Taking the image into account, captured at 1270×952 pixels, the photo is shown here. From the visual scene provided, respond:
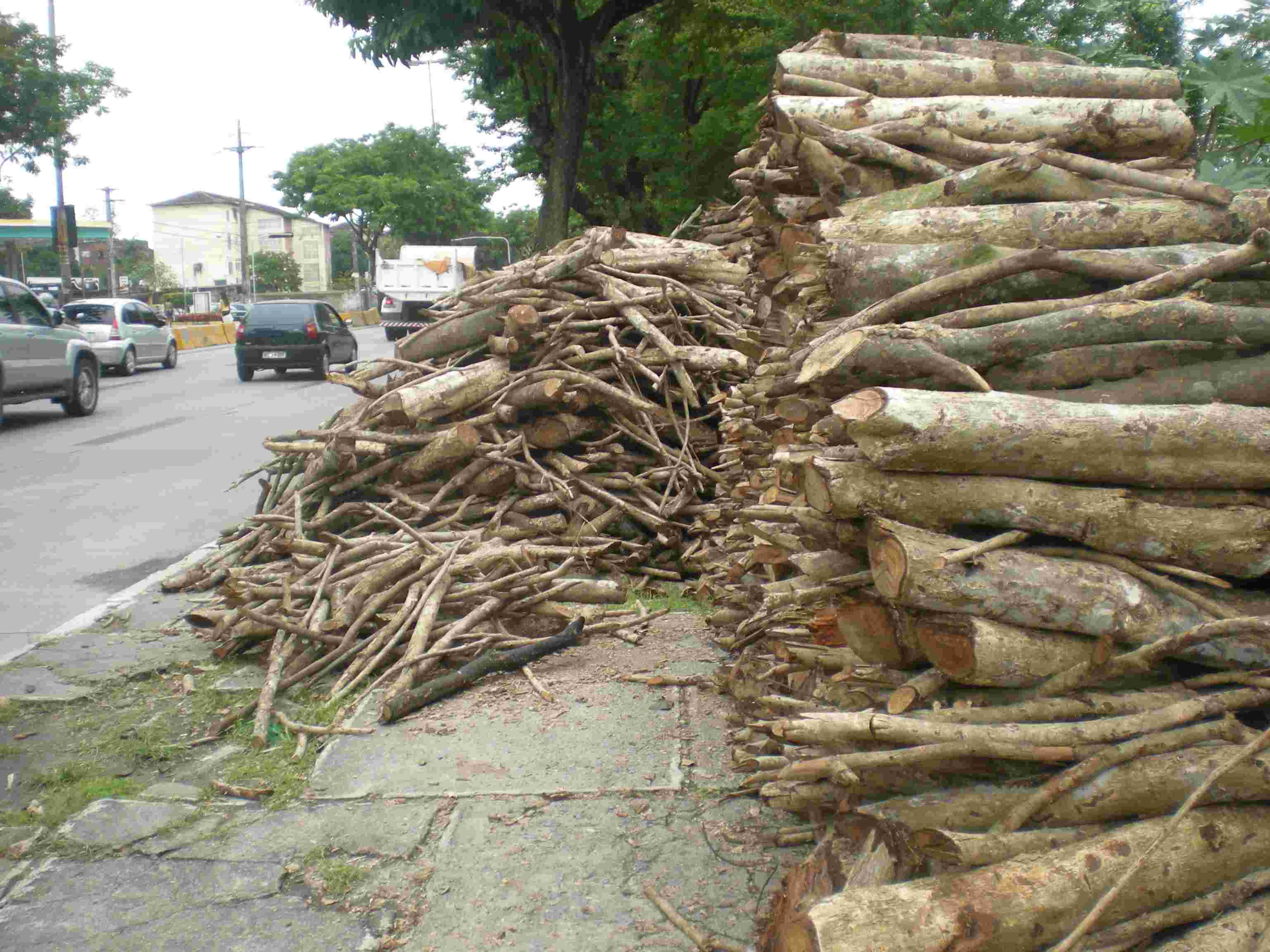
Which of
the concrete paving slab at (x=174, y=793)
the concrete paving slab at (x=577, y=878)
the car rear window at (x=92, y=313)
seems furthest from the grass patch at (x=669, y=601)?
the car rear window at (x=92, y=313)

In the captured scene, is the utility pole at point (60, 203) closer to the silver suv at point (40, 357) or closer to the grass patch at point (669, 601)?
the silver suv at point (40, 357)

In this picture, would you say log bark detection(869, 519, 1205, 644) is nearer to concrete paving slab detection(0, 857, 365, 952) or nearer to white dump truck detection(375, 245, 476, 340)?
concrete paving slab detection(0, 857, 365, 952)

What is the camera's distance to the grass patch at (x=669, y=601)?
7.05 meters

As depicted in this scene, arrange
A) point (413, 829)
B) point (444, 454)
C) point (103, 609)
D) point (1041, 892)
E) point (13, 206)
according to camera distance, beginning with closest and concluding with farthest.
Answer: point (1041, 892) → point (413, 829) → point (103, 609) → point (444, 454) → point (13, 206)

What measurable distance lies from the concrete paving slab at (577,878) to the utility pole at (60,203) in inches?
1263

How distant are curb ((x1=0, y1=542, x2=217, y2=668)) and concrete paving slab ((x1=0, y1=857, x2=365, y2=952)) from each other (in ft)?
9.36

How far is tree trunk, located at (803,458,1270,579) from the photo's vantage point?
10.6 ft

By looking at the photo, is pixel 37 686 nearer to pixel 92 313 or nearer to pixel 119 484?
pixel 119 484

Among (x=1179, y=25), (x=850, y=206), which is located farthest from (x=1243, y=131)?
(x=1179, y=25)

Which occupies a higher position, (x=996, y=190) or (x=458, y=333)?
(x=996, y=190)

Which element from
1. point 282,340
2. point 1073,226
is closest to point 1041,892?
point 1073,226

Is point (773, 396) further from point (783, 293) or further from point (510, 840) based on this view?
point (510, 840)

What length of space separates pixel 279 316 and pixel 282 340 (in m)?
0.75

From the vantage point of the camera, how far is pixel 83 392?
723 inches
